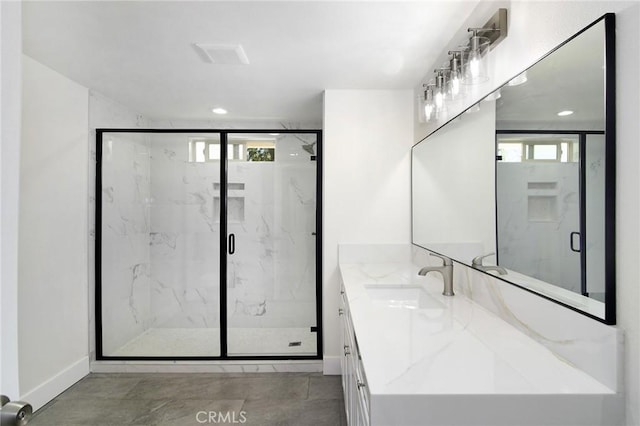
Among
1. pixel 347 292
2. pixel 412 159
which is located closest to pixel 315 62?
pixel 412 159

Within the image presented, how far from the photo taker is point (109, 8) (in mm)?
1702

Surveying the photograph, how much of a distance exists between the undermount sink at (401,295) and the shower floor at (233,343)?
1.28 metres

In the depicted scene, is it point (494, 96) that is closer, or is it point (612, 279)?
point (612, 279)

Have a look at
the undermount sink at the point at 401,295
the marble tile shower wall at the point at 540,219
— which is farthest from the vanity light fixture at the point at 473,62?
the undermount sink at the point at 401,295

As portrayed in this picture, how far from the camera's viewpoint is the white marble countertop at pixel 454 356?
0.94 metres

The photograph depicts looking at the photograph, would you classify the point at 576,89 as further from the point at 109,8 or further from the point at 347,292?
the point at 109,8

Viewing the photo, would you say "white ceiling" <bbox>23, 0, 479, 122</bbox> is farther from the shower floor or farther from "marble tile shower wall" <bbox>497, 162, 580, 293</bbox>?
the shower floor

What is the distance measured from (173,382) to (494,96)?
116 inches

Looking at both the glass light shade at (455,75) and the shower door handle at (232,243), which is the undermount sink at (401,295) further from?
the shower door handle at (232,243)

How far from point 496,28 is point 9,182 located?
5.80 feet

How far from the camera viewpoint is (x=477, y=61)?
1.61 meters

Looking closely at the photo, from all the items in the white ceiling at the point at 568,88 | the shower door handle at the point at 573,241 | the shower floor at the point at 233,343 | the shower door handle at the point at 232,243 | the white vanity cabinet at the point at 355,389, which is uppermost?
the white ceiling at the point at 568,88

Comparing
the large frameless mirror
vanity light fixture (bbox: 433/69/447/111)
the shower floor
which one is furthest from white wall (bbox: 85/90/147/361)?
the large frameless mirror

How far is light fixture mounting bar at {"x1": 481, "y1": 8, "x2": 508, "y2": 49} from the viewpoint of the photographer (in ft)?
4.87
